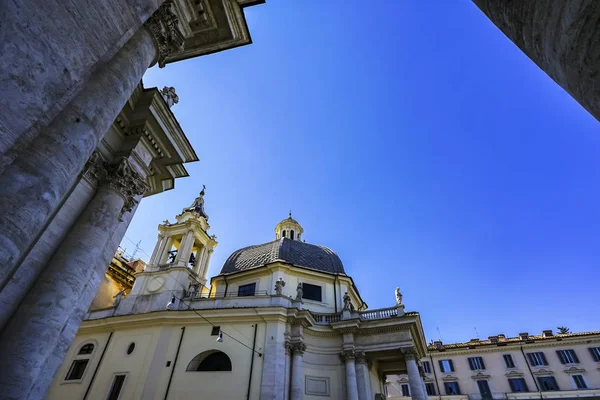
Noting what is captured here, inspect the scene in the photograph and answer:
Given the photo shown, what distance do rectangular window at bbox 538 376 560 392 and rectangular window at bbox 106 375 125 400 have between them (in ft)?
118

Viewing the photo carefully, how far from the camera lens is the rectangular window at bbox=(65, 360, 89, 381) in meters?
18.4

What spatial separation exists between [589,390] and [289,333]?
3036 centimetres

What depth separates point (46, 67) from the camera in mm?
2910

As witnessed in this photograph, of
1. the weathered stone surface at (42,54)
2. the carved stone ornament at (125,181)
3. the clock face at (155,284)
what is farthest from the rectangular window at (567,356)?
the weathered stone surface at (42,54)

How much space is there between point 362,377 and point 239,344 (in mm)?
6898

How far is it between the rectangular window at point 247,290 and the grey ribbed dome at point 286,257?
137cm

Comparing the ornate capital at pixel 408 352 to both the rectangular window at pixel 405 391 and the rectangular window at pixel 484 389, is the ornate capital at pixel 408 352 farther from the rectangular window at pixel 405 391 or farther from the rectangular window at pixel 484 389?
the rectangular window at pixel 405 391

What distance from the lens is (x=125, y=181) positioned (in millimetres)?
7125

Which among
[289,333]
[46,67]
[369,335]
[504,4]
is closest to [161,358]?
[289,333]

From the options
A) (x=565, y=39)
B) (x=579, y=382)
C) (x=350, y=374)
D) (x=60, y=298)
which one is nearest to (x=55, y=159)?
(x=60, y=298)

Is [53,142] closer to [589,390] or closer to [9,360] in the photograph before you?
[9,360]

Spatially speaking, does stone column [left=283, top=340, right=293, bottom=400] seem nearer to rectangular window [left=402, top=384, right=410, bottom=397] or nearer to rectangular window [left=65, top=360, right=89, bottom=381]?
rectangular window [left=65, top=360, right=89, bottom=381]

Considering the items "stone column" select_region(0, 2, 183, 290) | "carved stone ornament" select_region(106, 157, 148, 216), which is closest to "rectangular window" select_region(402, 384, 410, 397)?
"carved stone ornament" select_region(106, 157, 148, 216)

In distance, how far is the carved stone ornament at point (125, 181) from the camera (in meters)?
6.99
